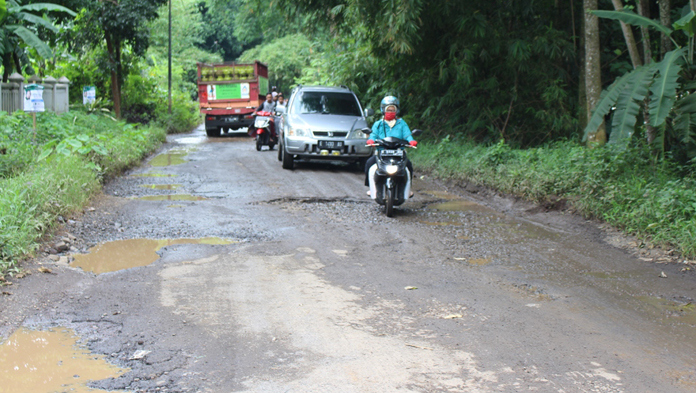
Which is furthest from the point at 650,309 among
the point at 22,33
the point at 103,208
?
the point at 22,33

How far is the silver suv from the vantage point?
46.3ft

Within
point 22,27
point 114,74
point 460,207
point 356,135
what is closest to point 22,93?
point 22,27

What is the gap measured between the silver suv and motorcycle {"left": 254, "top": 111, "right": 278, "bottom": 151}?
445cm

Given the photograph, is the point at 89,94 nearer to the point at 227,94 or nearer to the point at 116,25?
the point at 116,25

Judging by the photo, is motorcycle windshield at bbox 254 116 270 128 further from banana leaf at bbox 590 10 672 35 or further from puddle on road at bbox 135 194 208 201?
banana leaf at bbox 590 10 672 35

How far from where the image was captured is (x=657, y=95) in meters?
7.92

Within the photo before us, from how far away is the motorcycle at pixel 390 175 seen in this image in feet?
31.0

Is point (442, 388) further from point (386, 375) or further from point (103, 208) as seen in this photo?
point (103, 208)

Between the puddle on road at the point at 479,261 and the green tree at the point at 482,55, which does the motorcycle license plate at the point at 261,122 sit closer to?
the green tree at the point at 482,55

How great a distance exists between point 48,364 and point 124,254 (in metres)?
2.97

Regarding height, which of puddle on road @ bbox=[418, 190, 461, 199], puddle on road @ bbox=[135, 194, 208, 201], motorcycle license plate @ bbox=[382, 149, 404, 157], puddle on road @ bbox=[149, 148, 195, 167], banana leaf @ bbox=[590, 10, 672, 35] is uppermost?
banana leaf @ bbox=[590, 10, 672, 35]

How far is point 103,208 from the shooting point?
31.3 feet

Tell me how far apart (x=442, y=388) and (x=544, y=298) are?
7.16 feet

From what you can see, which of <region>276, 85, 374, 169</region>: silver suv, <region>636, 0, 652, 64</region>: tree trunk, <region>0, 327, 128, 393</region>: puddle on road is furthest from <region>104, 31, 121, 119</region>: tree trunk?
<region>0, 327, 128, 393</region>: puddle on road
